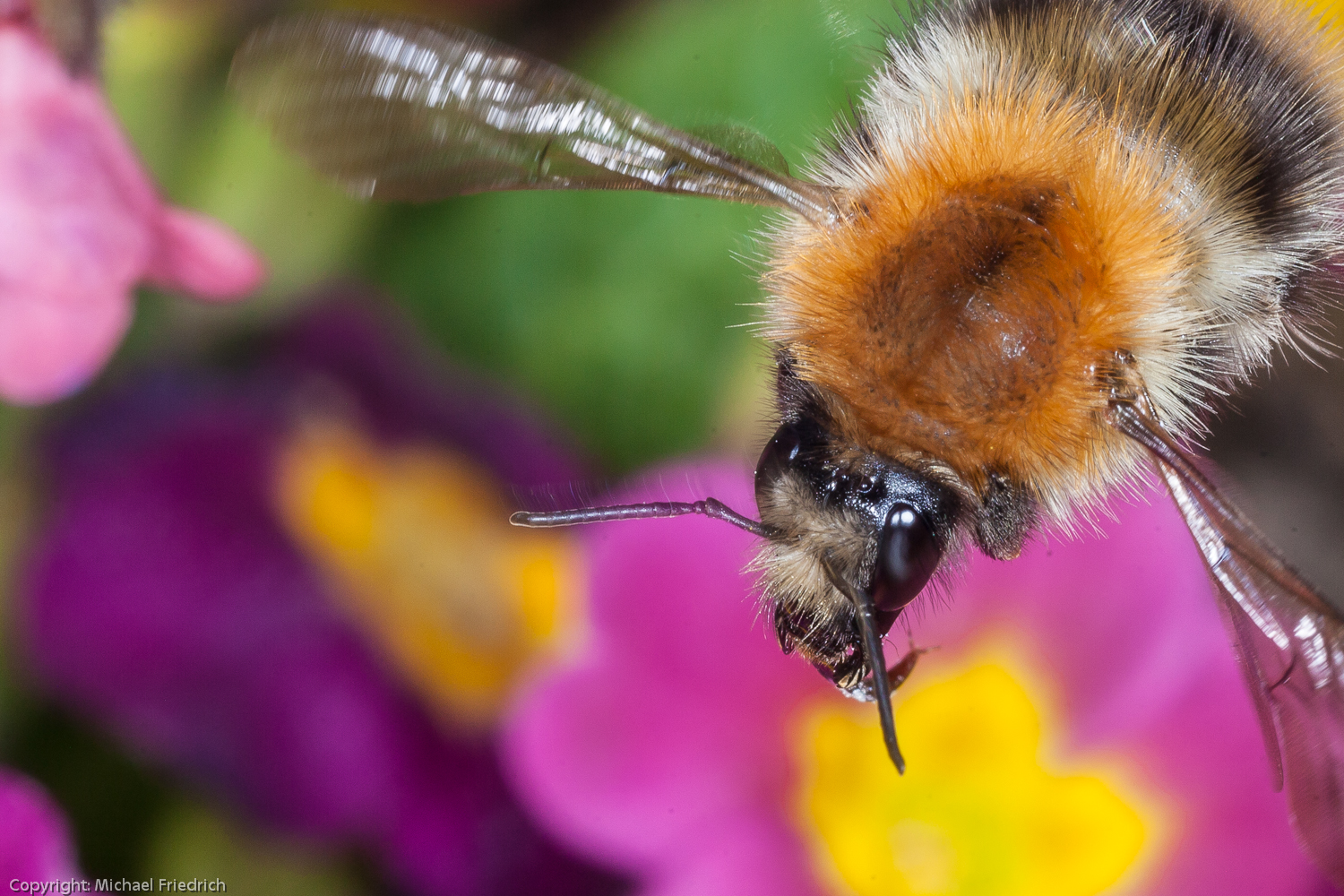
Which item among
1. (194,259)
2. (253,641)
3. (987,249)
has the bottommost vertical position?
(253,641)

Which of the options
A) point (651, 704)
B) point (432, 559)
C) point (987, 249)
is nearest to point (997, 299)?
point (987, 249)

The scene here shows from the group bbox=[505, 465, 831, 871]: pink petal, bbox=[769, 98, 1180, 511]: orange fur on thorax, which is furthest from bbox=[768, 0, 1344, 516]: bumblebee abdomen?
bbox=[505, 465, 831, 871]: pink petal

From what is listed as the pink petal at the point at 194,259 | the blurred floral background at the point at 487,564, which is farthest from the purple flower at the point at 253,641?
the pink petal at the point at 194,259

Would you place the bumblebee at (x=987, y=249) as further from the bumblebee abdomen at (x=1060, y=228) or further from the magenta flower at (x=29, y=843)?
the magenta flower at (x=29, y=843)

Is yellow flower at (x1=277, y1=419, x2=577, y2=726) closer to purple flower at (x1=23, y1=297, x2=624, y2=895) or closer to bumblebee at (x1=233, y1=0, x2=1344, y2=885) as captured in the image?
purple flower at (x1=23, y1=297, x2=624, y2=895)

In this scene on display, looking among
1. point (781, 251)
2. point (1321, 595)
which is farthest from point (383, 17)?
point (1321, 595)

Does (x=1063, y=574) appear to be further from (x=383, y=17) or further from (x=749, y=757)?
(x=383, y=17)

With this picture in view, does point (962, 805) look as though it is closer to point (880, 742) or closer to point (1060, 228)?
point (880, 742)
